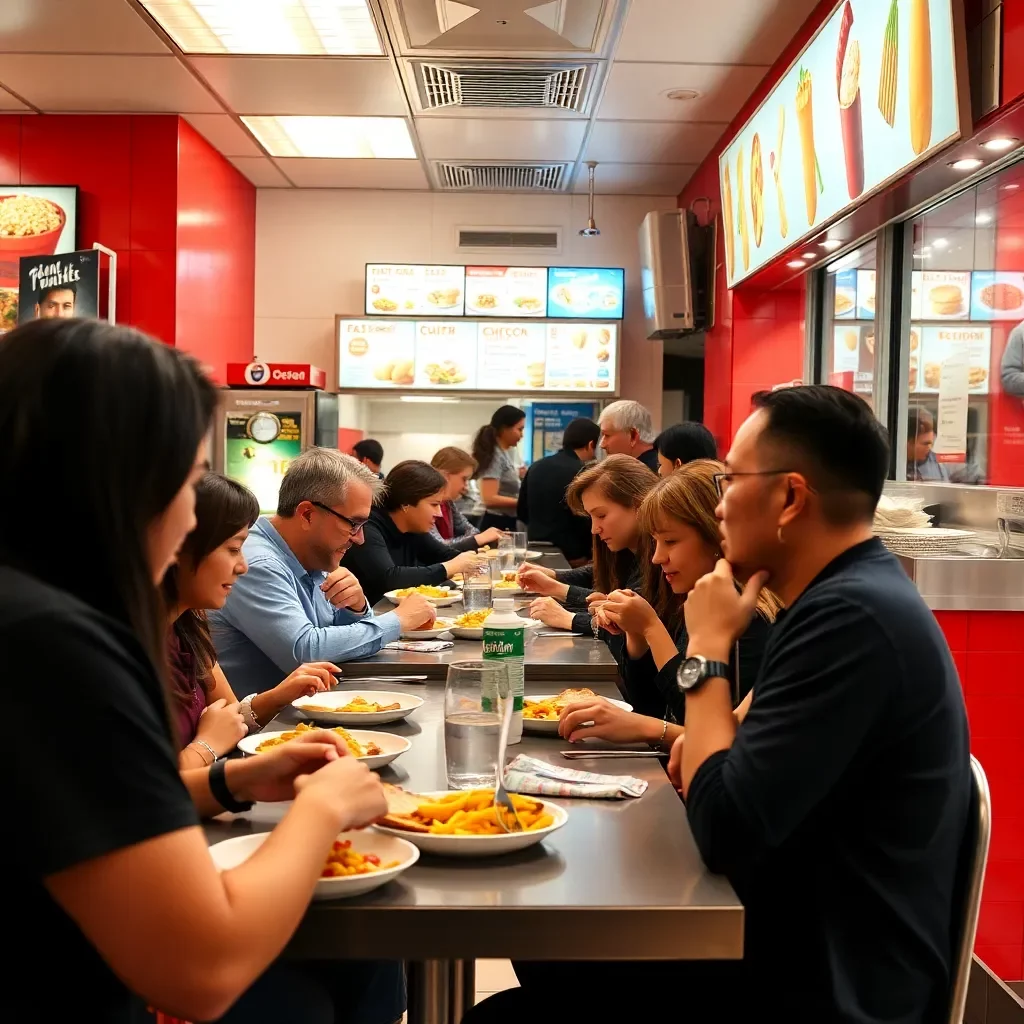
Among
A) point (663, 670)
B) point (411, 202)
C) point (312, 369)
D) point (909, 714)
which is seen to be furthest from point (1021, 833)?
point (411, 202)

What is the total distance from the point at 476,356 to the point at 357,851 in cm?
718

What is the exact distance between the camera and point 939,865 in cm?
140

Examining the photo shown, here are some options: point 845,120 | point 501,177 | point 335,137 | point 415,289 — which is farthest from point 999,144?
point 415,289

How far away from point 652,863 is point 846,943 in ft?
0.84

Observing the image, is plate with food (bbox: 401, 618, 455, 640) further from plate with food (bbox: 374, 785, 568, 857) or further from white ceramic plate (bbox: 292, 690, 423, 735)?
plate with food (bbox: 374, 785, 568, 857)

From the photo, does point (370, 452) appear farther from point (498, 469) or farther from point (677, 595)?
point (677, 595)

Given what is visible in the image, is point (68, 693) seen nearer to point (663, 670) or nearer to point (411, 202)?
point (663, 670)

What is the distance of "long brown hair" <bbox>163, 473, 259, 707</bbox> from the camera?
7.27 feet

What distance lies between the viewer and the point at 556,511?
6484mm

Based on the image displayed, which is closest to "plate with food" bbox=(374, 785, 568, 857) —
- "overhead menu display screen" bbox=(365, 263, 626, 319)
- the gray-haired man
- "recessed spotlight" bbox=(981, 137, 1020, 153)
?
"recessed spotlight" bbox=(981, 137, 1020, 153)

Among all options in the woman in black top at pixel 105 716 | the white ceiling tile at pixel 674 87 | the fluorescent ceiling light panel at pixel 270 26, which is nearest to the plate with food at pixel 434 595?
the fluorescent ceiling light panel at pixel 270 26

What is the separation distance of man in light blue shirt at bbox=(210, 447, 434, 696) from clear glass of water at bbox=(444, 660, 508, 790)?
1071 mm

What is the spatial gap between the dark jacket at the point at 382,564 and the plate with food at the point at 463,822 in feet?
9.86

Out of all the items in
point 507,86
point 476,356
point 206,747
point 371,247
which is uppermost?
point 507,86
